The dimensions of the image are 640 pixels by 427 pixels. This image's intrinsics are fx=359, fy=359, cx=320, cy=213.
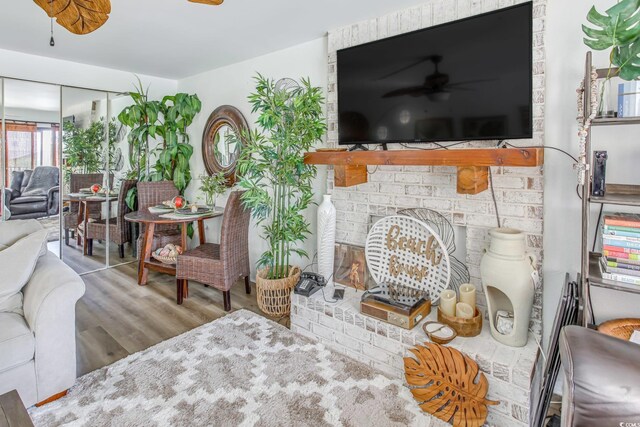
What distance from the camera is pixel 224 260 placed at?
3055 mm

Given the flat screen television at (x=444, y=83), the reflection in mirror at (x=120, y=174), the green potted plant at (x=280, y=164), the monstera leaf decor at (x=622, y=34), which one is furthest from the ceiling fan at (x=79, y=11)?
the reflection in mirror at (x=120, y=174)

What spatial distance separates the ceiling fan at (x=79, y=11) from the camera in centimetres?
184

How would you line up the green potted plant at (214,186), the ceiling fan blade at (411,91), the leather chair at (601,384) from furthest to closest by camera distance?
the green potted plant at (214,186) < the ceiling fan blade at (411,91) < the leather chair at (601,384)

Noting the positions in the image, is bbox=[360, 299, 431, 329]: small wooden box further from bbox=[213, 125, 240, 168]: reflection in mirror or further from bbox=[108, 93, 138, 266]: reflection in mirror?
bbox=[108, 93, 138, 266]: reflection in mirror

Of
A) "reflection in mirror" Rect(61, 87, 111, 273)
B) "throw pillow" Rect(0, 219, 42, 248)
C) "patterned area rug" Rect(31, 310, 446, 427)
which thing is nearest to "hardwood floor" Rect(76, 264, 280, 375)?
"patterned area rug" Rect(31, 310, 446, 427)

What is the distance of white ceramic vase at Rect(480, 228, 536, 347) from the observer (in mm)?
1834

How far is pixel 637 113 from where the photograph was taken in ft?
4.93

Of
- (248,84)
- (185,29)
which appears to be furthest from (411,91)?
(248,84)

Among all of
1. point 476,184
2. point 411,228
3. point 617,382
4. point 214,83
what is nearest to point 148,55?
point 214,83

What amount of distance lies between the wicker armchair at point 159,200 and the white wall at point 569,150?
3465 mm

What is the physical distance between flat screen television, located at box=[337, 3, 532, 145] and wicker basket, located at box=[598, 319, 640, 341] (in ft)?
3.34

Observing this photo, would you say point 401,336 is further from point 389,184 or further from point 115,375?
point 115,375

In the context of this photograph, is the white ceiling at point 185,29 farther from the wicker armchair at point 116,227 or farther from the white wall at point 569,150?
the wicker armchair at point 116,227

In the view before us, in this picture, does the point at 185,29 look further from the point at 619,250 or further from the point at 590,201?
the point at 619,250
